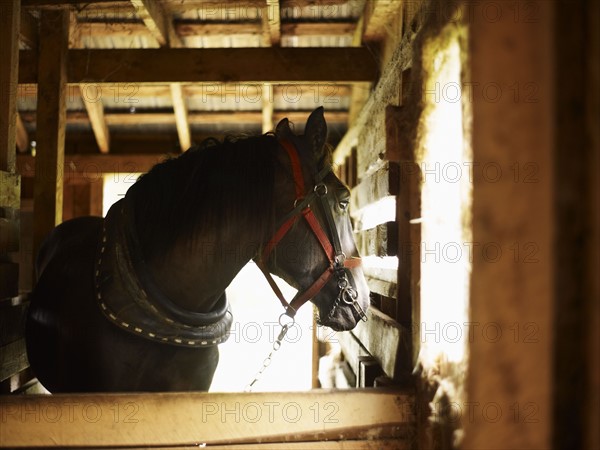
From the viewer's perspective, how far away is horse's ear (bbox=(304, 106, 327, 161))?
1.98 m

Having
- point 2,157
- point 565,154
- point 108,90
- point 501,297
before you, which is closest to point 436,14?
point 565,154

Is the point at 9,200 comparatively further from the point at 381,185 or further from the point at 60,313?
the point at 381,185

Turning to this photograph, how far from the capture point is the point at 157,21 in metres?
3.61

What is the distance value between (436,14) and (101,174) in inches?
248

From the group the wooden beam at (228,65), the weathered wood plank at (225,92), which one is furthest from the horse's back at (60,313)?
the weathered wood plank at (225,92)

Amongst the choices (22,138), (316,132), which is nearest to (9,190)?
(316,132)

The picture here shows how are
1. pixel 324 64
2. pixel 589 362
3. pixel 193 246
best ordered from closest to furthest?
1. pixel 589 362
2. pixel 193 246
3. pixel 324 64

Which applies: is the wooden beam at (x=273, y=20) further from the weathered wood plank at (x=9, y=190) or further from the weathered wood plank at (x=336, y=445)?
the weathered wood plank at (x=336, y=445)

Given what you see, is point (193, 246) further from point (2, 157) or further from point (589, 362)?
point (589, 362)

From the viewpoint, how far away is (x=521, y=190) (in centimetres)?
95

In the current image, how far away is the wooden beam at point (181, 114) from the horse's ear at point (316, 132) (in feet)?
13.0

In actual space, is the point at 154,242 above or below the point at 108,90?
below

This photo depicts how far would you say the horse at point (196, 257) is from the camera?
1.83 metres

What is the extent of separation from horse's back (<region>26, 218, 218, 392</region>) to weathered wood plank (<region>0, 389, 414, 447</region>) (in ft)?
1.44
